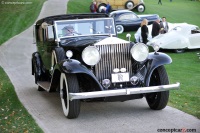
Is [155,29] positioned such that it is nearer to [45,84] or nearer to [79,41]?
[45,84]

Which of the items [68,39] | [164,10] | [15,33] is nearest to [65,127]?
[68,39]

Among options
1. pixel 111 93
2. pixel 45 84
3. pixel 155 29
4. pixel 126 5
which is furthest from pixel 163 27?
pixel 111 93

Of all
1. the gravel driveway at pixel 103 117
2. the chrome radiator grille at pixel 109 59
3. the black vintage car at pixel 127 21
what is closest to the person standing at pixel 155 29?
the black vintage car at pixel 127 21

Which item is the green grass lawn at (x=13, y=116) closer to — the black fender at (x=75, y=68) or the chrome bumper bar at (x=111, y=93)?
the chrome bumper bar at (x=111, y=93)

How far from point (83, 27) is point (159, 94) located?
2346 mm

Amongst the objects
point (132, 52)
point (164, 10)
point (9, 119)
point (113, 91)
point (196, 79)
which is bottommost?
point (164, 10)

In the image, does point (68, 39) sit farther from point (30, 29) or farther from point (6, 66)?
point (30, 29)

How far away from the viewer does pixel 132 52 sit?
7238mm

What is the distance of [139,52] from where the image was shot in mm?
7266

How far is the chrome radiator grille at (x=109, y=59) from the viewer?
23.6 feet

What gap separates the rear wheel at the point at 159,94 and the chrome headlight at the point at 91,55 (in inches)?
50.5

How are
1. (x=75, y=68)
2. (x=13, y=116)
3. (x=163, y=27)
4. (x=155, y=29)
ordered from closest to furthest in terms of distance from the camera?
(x=75, y=68)
(x=13, y=116)
(x=155, y=29)
(x=163, y=27)

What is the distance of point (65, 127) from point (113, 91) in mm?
1004

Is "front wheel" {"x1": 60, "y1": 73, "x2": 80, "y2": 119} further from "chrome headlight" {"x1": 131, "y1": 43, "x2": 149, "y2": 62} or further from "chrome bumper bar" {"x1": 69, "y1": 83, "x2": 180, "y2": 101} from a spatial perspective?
"chrome headlight" {"x1": 131, "y1": 43, "x2": 149, "y2": 62}
